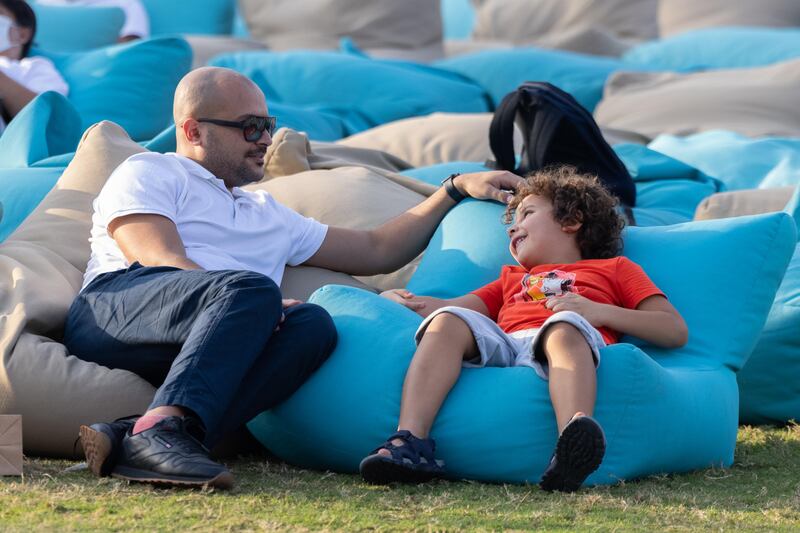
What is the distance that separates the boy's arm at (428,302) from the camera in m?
2.47

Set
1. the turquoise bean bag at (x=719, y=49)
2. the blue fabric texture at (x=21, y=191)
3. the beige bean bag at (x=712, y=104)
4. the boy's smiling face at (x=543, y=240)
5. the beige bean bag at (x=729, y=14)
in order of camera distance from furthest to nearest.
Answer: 1. the beige bean bag at (x=729, y=14)
2. the turquoise bean bag at (x=719, y=49)
3. the beige bean bag at (x=712, y=104)
4. the blue fabric texture at (x=21, y=191)
5. the boy's smiling face at (x=543, y=240)

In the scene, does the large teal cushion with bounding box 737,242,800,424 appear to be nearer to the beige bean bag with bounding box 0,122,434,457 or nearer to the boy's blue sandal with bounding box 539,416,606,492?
the beige bean bag with bounding box 0,122,434,457

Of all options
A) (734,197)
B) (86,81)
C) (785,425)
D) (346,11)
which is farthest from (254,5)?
(785,425)

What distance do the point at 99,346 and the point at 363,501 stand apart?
682 mm

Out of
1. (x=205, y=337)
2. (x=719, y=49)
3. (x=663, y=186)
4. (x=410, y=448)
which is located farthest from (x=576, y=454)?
(x=719, y=49)

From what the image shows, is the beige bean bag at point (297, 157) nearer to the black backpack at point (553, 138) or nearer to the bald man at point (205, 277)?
the black backpack at point (553, 138)

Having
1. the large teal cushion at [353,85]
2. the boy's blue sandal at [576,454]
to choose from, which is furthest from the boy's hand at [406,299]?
the large teal cushion at [353,85]

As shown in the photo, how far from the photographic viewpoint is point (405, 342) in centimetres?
219

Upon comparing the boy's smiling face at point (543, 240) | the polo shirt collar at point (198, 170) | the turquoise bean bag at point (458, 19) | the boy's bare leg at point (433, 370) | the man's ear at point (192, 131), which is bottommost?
the turquoise bean bag at point (458, 19)

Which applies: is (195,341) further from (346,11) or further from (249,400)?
(346,11)

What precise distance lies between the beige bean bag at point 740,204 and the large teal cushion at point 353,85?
1.87m

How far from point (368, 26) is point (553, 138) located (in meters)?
3.18

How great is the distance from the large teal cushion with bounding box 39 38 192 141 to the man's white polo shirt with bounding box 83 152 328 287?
177cm

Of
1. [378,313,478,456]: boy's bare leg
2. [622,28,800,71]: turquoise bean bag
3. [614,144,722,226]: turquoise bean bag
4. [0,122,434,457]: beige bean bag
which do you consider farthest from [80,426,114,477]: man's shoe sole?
[622,28,800,71]: turquoise bean bag
